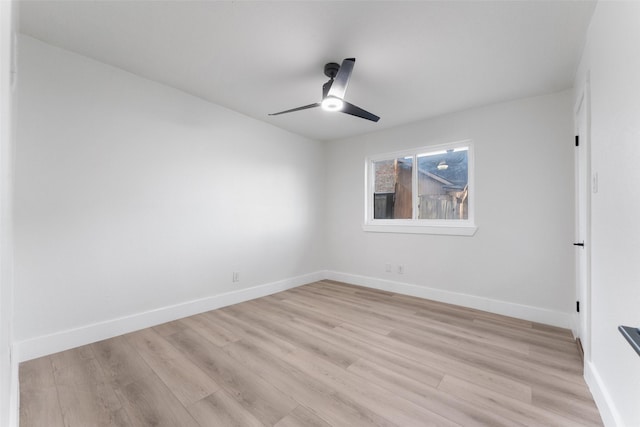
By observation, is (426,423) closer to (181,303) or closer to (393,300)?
(393,300)

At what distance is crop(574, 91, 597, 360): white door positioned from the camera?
1862 millimetres

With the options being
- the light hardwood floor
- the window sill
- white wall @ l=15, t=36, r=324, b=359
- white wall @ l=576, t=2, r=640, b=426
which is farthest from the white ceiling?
the light hardwood floor

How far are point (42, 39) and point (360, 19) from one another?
8.36 feet

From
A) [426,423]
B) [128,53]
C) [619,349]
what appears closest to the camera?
[619,349]

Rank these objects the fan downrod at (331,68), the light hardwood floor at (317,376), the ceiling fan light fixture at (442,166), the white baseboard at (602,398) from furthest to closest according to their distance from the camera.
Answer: the ceiling fan light fixture at (442,166) < the fan downrod at (331,68) < the light hardwood floor at (317,376) < the white baseboard at (602,398)

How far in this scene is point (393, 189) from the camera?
14.1 feet

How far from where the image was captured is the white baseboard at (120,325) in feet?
6.89

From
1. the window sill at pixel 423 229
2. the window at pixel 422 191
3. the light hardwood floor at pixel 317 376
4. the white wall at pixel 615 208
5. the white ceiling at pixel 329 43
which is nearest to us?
the white wall at pixel 615 208

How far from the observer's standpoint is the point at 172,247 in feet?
9.59

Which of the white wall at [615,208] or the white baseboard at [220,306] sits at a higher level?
the white wall at [615,208]

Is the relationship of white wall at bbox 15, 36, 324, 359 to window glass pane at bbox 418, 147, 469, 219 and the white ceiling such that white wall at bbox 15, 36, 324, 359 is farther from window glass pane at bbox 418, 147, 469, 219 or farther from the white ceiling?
window glass pane at bbox 418, 147, 469, 219

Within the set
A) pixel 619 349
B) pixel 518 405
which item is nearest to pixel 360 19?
pixel 619 349

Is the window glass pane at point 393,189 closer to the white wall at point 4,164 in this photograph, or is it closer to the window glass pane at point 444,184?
the window glass pane at point 444,184

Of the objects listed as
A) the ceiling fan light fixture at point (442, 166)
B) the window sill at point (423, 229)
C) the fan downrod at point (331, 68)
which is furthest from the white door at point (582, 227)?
the fan downrod at point (331, 68)
